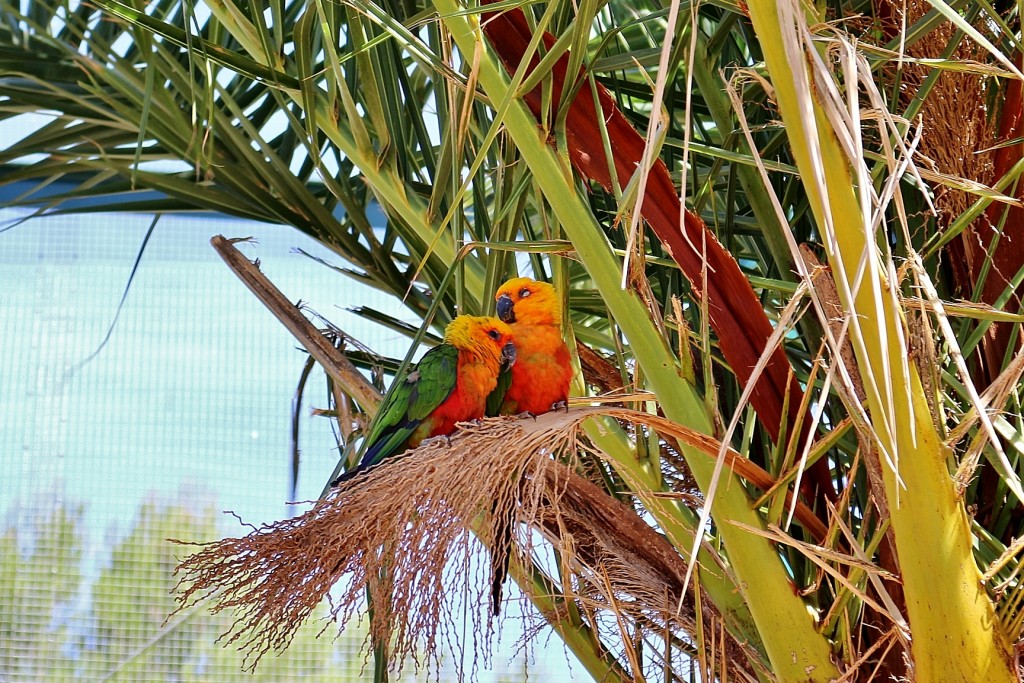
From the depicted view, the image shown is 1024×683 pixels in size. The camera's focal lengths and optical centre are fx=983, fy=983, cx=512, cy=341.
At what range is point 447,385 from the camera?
82cm

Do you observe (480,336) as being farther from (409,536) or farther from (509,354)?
(409,536)

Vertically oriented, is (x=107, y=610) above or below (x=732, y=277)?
below

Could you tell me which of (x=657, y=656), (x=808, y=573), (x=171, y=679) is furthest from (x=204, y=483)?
(x=808, y=573)

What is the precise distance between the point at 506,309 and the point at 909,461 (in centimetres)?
50

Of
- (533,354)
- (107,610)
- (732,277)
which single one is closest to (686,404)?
(732,277)

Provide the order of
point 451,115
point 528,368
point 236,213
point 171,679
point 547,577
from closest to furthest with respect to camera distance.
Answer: point 451,115
point 547,577
point 528,368
point 236,213
point 171,679

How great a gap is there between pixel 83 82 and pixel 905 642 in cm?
89

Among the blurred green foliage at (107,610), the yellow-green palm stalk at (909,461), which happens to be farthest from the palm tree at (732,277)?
the blurred green foliage at (107,610)

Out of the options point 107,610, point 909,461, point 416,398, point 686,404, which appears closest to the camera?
point 909,461

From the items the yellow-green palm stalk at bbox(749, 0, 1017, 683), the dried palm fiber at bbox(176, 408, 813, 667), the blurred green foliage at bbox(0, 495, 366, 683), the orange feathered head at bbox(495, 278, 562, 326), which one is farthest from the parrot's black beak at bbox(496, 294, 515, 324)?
the blurred green foliage at bbox(0, 495, 366, 683)

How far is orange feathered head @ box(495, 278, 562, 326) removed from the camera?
873 mm

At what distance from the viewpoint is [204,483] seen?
1667 mm

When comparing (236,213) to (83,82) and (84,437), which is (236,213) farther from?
(84,437)

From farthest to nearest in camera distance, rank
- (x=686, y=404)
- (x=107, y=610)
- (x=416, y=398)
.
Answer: (x=107, y=610), (x=416, y=398), (x=686, y=404)
